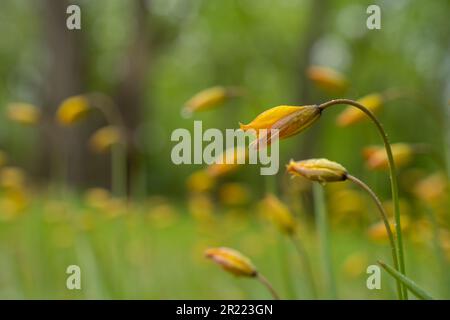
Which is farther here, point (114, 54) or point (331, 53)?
point (114, 54)

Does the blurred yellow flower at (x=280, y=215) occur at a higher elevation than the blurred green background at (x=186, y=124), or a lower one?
lower

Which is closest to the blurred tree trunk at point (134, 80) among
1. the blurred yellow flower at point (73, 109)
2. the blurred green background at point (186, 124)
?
the blurred green background at point (186, 124)

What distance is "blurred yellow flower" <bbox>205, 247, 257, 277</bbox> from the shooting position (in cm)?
116

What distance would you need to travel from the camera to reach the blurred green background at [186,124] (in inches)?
94.6

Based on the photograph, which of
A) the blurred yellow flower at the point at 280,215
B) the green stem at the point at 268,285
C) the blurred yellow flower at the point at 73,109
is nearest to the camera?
the green stem at the point at 268,285

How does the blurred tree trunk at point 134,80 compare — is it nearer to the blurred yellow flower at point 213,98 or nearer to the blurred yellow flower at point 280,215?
the blurred yellow flower at point 213,98

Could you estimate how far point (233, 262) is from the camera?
1.16 meters

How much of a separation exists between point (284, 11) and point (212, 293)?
1480 cm

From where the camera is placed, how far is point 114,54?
1628 centimetres

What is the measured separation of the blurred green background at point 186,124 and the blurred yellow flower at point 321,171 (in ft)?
1.77

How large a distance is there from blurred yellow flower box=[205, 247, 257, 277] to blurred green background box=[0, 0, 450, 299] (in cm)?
48

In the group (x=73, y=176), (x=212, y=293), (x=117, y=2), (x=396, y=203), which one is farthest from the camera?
(x=117, y=2)
